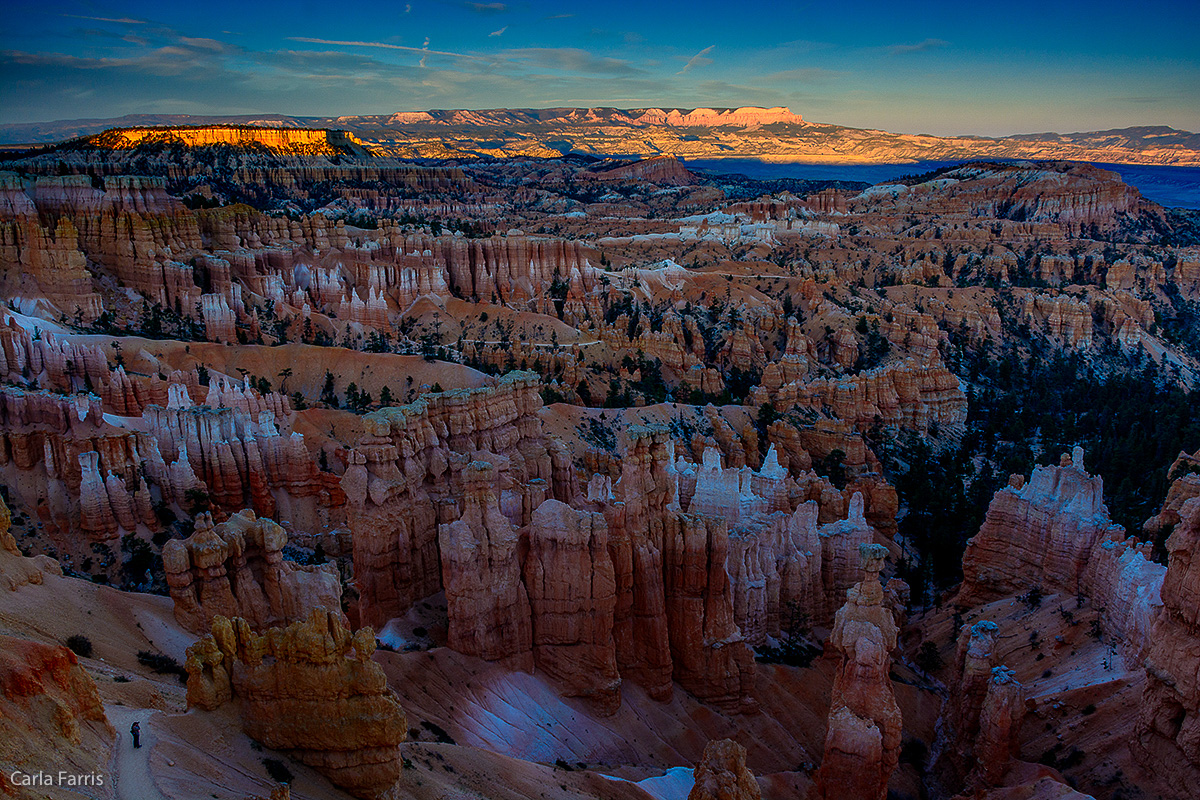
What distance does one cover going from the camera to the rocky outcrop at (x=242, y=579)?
2014 centimetres

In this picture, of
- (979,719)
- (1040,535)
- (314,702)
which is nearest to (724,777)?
(314,702)

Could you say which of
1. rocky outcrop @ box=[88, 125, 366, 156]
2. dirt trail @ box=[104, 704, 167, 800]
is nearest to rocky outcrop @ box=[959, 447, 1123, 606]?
dirt trail @ box=[104, 704, 167, 800]

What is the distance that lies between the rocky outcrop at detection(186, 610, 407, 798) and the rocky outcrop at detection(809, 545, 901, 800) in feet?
35.3

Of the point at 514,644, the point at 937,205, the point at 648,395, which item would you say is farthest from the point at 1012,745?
the point at 937,205

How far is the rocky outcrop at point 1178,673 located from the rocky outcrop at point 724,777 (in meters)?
9.21

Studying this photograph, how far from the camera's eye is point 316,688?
1341cm

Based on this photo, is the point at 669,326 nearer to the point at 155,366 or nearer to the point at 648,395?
the point at 648,395

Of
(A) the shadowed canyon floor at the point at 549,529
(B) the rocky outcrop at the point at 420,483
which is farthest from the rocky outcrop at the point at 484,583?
(B) the rocky outcrop at the point at 420,483

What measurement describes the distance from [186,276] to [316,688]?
2124 inches

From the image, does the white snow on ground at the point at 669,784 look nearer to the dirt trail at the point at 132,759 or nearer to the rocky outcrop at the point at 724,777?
the rocky outcrop at the point at 724,777

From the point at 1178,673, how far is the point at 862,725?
6391mm

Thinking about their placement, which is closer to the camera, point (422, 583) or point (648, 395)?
point (422, 583)

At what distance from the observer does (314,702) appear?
1344 cm

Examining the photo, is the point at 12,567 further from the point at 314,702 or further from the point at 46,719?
the point at 46,719
